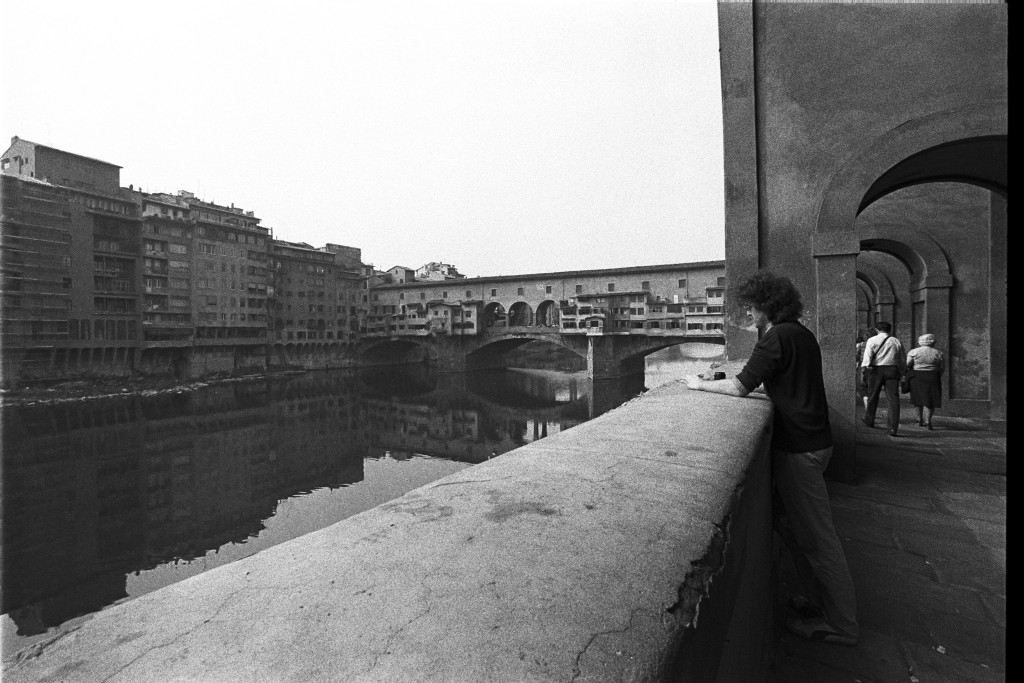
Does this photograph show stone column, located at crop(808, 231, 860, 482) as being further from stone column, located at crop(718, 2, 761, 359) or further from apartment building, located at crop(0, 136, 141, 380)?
apartment building, located at crop(0, 136, 141, 380)

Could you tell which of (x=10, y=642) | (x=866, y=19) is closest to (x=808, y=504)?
(x=866, y=19)

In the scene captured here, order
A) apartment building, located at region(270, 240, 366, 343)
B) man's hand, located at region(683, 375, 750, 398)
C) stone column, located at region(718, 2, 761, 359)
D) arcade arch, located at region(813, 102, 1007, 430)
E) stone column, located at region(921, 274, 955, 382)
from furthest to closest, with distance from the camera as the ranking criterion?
apartment building, located at region(270, 240, 366, 343)
stone column, located at region(921, 274, 955, 382)
stone column, located at region(718, 2, 761, 359)
arcade arch, located at region(813, 102, 1007, 430)
man's hand, located at region(683, 375, 750, 398)

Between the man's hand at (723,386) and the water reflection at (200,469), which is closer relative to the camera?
the man's hand at (723,386)

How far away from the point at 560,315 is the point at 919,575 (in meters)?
42.1

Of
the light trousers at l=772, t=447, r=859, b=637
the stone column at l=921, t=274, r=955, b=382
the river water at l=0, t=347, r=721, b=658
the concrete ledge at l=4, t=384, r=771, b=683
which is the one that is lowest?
the river water at l=0, t=347, r=721, b=658

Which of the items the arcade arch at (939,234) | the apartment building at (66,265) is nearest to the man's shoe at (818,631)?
the arcade arch at (939,234)

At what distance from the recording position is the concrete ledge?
2.40 ft

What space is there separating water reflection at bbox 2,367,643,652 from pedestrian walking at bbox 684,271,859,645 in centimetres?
1289

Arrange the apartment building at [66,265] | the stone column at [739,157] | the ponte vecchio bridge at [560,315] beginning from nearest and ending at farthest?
1. the stone column at [739,157]
2. the apartment building at [66,265]
3. the ponte vecchio bridge at [560,315]

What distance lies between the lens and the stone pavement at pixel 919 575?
89.9 inches

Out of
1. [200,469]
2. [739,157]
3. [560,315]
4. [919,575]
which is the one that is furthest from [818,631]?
[560,315]

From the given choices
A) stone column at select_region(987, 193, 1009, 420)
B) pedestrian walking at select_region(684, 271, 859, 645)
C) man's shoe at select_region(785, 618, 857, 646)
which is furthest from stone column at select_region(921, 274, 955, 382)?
man's shoe at select_region(785, 618, 857, 646)

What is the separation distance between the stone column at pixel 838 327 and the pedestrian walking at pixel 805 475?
283 centimetres

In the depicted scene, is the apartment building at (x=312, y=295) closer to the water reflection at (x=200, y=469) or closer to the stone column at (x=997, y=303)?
the water reflection at (x=200, y=469)
